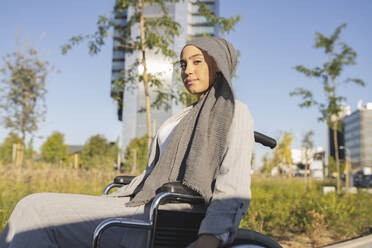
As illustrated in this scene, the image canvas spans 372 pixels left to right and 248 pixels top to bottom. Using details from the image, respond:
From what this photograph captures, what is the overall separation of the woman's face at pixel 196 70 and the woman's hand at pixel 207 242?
88 cm

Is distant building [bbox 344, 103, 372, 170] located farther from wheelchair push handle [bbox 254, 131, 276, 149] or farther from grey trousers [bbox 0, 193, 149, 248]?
grey trousers [bbox 0, 193, 149, 248]

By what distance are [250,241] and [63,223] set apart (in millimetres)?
855

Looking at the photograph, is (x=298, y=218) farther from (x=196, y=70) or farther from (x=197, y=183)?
(x=197, y=183)

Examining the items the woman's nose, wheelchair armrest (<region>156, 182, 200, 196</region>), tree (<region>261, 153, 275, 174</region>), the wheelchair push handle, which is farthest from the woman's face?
tree (<region>261, 153, 275, 174</region>)

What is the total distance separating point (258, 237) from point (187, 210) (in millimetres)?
413

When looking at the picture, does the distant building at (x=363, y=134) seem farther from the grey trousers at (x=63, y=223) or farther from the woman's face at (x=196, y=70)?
the grey trousers at (x=63, y=223)

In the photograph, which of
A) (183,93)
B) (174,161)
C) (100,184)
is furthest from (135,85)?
(174,161)

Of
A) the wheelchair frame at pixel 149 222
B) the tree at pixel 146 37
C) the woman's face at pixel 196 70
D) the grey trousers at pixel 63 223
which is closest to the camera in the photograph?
the wheelchair frame at pixel 149 222

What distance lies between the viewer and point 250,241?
5.19 ft

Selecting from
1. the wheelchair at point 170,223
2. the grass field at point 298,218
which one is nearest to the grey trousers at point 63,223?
the wheelchair at point 170,223

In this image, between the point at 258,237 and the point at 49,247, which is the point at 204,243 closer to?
the point at 258,237

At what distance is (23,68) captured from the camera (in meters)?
10.4

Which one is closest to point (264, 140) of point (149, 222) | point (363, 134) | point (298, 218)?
point (149, 222)

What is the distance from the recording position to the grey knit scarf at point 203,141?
60.1 inches
